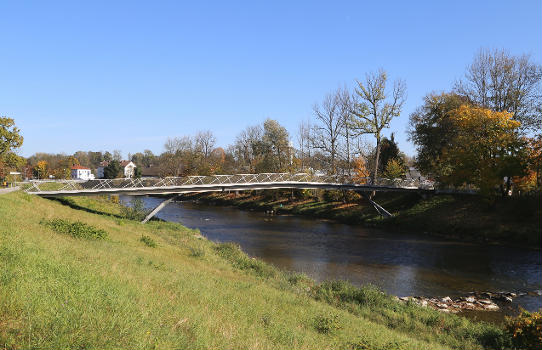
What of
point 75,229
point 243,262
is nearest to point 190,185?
point 243,262

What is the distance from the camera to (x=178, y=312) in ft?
21.7

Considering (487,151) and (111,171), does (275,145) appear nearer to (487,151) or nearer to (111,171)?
(487,151)

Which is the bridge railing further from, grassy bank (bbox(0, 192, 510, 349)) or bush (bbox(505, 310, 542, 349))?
bush (bbox(505, 310, 542, 349))

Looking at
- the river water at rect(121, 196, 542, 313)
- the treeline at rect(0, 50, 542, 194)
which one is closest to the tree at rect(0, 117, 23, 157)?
the treeline at rect(0, 50, 542, 194)

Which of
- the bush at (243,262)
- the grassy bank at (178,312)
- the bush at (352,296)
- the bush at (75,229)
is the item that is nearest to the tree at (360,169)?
the bush at (243,262)

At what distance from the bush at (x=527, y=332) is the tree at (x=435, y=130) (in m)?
31.1

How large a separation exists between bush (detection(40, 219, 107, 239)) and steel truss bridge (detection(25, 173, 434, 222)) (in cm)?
1174

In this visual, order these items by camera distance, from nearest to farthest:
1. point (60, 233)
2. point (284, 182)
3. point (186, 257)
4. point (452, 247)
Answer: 1. point (60, 233)
2. point (186, 257)
3. point (452, 247)
4. point (284, 182)

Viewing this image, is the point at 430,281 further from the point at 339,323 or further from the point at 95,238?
the point at 95,238

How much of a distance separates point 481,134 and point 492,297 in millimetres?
22742

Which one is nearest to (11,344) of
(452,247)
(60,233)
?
(60,233)

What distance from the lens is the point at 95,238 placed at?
16.2m

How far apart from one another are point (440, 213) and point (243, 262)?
1010 inches

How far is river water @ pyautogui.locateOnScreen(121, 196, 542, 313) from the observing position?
17500mm
